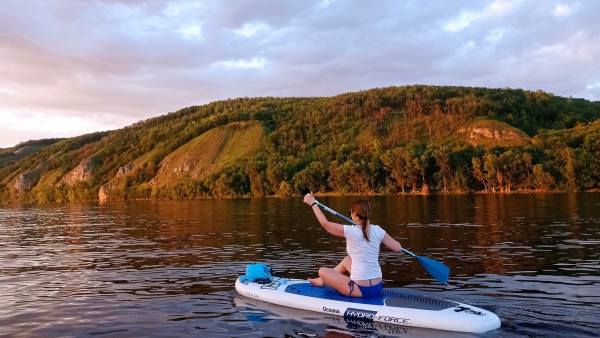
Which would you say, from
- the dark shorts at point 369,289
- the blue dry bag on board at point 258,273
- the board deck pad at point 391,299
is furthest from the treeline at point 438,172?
the dark shorts at point 369,289

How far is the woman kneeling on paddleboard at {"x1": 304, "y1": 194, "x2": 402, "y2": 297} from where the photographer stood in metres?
12.7

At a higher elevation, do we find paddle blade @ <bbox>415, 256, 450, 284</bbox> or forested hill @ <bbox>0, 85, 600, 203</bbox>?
forested hill @ <bbox>0, 85, 600, 203</bbox>

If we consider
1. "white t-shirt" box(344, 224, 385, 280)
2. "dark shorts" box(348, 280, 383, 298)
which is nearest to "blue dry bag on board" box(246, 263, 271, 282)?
"dark shorts" box(348, 280, 383, 298)

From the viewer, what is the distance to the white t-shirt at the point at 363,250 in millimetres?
12891

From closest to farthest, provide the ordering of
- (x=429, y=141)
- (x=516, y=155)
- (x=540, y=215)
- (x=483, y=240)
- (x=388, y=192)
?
(x=483, y=240)
(x=540, y=215)
(x=516, y=155)
(x=388, y=192)
(x=429, y=141)

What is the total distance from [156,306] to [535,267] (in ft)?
47.3

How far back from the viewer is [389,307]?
13016 mm

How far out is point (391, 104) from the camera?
19388 centimetres

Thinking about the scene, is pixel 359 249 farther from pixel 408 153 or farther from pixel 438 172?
pixel 408 153

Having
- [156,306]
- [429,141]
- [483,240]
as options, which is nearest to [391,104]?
[429,141]

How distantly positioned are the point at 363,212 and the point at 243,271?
10542mm

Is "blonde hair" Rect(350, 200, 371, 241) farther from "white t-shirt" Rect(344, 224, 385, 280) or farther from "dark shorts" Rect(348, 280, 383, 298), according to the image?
"dark shorts" Rect(348, 280, 383, 298)

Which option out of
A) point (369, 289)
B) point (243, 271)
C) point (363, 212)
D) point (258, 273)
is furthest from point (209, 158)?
point (363, 212)

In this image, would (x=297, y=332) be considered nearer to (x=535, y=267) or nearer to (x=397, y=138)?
(x=535, y=267)
